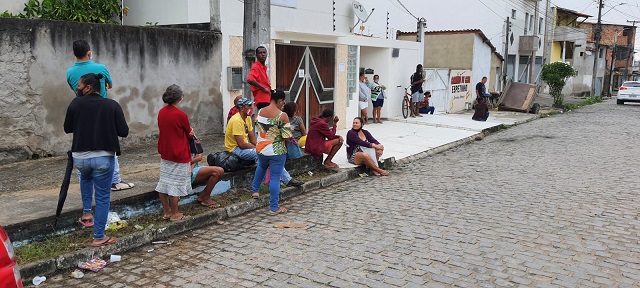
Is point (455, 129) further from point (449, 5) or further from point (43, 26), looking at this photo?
point (449, 5)

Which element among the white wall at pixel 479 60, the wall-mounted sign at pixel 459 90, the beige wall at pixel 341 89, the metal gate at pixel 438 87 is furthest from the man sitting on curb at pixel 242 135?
the white wall at pixel 479 60

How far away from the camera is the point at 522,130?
52.7ft

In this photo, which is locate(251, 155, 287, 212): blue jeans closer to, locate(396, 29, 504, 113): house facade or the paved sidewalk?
the paved sidewalk

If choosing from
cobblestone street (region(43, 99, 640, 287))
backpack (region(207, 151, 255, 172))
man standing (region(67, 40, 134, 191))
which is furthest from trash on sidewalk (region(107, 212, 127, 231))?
backpack (region(207, 151, 255, 172))

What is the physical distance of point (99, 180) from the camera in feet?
15.7

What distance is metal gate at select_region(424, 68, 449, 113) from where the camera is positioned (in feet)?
61.0

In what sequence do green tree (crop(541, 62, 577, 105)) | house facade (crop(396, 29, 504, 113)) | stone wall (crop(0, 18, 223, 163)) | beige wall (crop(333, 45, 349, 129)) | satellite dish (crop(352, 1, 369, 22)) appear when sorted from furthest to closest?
green tree (crop(541, 62, 577, 105))
house facade (crop(396, 29, 504, 113))
satellite dish (crop(352, 1, 369, 22))
beige wall (crop(333, 45, 349, 129))
stone wall (crop(0, 18, 223, 163))

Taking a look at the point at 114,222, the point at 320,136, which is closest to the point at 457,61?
the point at 320,136

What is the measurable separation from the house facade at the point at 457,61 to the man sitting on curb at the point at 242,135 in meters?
13.8

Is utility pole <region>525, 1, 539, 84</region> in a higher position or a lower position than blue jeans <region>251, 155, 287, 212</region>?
higher

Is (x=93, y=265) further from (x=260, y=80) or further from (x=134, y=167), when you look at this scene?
(x=260, y=80)

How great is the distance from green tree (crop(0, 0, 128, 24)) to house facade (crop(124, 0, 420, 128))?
3.10 ft

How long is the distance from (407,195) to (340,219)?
1644 mm

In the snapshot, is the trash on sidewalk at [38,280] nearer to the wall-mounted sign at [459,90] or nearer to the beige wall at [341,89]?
the beige wall at [341,89]
